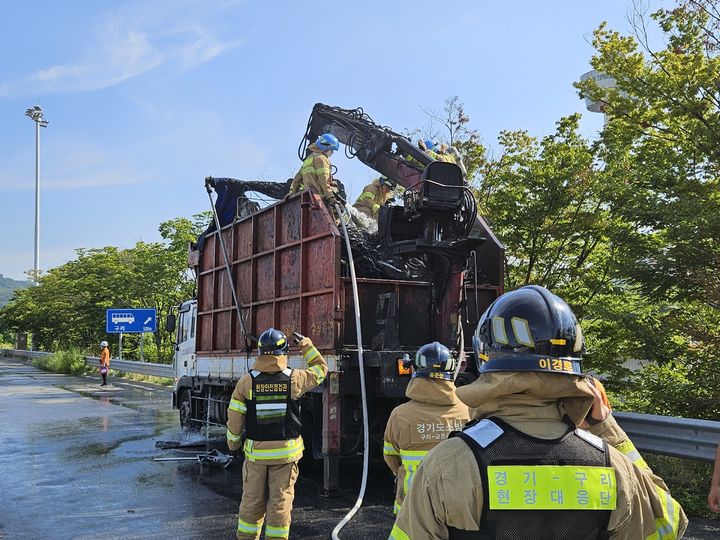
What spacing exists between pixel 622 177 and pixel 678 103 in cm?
119

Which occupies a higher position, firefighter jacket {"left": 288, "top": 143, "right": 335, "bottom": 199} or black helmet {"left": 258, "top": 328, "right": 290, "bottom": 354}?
firefighter jacket {"left": 288, "top": 143, "right": 335, "bottom": 199}

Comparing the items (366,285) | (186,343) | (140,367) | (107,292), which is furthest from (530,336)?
(107,292)

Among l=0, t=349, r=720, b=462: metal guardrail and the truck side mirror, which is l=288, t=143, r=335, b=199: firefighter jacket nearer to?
l=0, t=349, r=720, b=462: metal guardrail

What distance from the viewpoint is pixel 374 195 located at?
10422mm

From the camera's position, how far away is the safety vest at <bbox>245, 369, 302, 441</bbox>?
5.24 m

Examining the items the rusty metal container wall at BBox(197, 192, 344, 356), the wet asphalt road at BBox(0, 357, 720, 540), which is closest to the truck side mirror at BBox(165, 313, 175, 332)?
the rusty metal container wall at BBox(197, 192, 344, 356)

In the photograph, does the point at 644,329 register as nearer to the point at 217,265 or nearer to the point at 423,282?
the point at 423,282

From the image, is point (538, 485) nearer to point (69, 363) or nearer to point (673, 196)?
point (673, 196)

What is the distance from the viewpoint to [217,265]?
Result: 35.0 feet

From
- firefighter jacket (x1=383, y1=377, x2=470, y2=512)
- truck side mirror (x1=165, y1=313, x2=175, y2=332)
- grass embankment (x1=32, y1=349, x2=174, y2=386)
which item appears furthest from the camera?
grass embankment (x1=32, y1=349, x2=174, y2=386)

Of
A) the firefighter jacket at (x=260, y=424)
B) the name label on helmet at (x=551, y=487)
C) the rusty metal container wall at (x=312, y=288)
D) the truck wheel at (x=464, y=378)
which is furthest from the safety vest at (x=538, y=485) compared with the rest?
the rusty metal container wall at (x=312, y=288)

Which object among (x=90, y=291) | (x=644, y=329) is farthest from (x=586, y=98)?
(x=90, y=291)

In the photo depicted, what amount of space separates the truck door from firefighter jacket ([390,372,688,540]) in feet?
33.6

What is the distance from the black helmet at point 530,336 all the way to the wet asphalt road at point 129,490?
436cm
